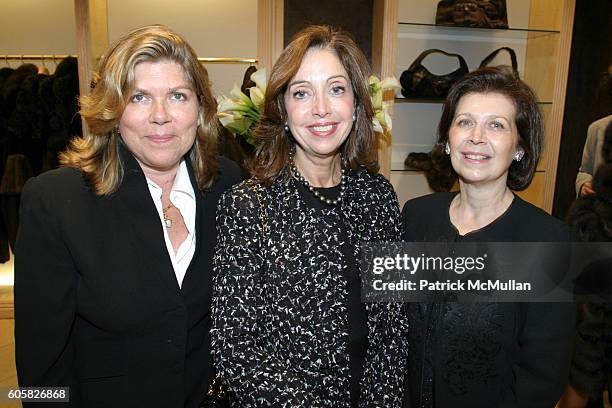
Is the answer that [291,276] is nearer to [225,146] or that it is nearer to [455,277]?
[455,277]

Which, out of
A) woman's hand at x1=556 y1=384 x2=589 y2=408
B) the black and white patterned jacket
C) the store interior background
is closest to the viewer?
the black and white patterned jacket

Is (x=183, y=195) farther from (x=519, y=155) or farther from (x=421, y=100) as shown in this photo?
(x=421, y=100)

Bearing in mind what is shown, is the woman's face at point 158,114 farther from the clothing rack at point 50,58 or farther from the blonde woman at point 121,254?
the clothing rack at point 50,58

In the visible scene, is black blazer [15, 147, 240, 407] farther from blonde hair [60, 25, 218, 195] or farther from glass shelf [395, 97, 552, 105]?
glass shelf [395, 97, 552, 105]

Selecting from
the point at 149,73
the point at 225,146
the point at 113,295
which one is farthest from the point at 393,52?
the point at 113,295

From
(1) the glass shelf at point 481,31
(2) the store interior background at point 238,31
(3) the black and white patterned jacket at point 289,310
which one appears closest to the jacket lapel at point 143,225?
(3) the black and white patterned jacket at point 289,310

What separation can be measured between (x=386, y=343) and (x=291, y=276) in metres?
0.38

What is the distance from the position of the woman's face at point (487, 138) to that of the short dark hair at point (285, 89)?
307mm

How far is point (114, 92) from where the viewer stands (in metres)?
1.24

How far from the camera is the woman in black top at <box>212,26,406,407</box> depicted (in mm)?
1184

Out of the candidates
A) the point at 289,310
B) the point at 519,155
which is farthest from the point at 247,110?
the point at 519,155

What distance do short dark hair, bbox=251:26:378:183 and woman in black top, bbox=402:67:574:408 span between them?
306 millimetres

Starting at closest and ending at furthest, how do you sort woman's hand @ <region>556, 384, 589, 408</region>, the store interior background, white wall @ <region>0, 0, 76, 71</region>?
woman's hand @ <region>556, 384, 589, 408</region> < the store interior background < white wall @ <region>0, 0, 76, 71</region>

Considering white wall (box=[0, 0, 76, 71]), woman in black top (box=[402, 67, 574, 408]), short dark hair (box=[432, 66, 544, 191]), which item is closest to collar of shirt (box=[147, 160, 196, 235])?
woman in black top (box=[402, 67, 574, 408])
